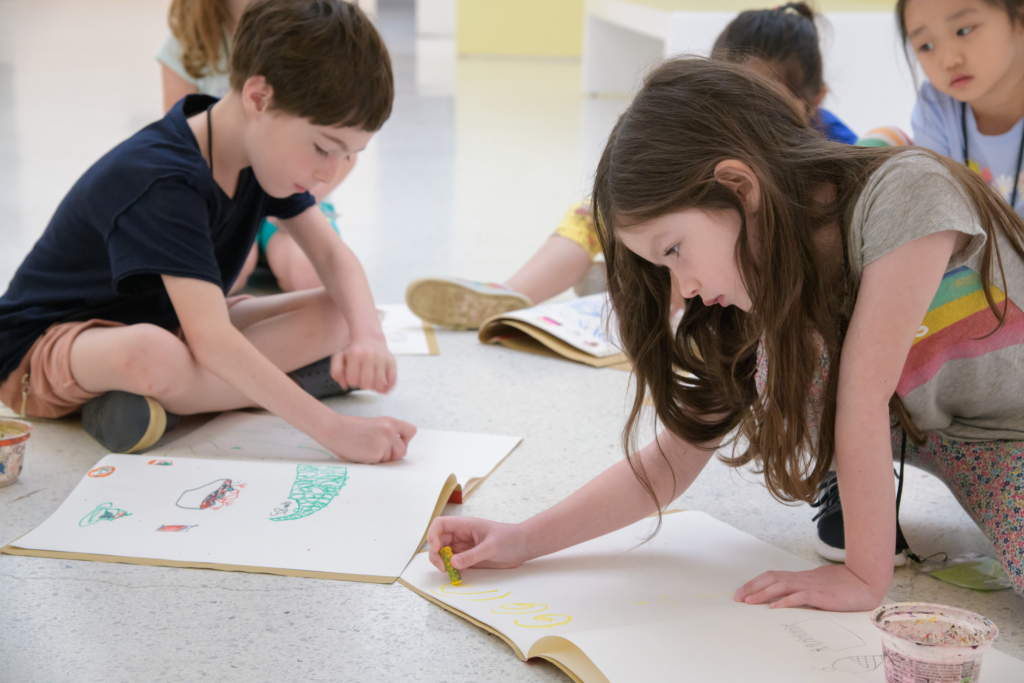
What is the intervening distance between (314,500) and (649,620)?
0.37 meters

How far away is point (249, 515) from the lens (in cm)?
92

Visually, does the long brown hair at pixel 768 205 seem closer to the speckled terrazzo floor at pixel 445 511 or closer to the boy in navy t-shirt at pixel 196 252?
the speckled terrazzo floor at pixel 445 511

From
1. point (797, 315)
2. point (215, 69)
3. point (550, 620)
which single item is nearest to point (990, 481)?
point (797, 315)

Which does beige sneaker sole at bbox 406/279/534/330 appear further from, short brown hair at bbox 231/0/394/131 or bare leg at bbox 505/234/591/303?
short brown hair at bbox 231/0/394/131

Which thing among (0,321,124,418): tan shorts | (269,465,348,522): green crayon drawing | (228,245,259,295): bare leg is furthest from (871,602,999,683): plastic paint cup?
(228,245,259,295): bare leg

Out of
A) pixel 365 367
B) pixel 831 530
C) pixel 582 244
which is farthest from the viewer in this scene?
pixel 582 244

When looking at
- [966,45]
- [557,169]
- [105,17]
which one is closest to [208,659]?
[966,45]

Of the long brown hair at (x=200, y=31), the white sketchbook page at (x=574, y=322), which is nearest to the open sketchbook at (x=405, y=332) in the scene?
the white sketchbook page at (x=574, y=322)

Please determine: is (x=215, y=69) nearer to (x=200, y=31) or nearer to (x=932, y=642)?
(x=200, y=31)

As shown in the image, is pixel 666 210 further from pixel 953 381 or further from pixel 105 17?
pixel 105 17

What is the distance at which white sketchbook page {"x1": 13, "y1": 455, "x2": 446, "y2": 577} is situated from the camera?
858 millimetres

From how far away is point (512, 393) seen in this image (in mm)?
1354

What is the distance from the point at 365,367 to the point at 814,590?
61cm

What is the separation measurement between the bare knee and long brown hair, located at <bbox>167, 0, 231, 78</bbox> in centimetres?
78
